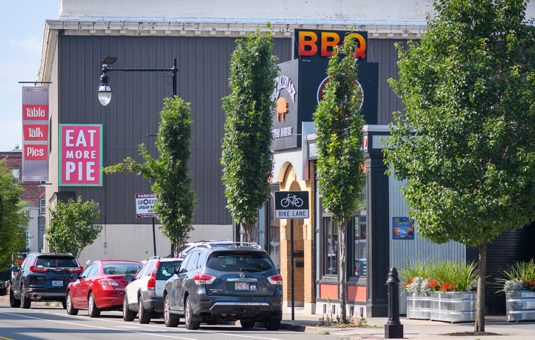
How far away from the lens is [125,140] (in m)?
54.8

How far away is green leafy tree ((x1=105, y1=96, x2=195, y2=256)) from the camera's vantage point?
3341 cm

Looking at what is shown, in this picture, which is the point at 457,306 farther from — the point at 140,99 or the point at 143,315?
the point at 140,99

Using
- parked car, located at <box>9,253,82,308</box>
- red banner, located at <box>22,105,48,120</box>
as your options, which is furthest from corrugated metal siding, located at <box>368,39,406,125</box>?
parked car, located at <box>9,253,82,308</box>

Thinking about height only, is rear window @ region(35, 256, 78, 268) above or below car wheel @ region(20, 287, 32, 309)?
above

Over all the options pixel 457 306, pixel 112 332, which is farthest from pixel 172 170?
pixel 457 306

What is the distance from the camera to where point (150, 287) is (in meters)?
25.0

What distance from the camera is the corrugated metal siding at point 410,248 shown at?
25594 mm

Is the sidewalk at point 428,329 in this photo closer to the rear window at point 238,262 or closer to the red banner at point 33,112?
the rear window at point 238,262

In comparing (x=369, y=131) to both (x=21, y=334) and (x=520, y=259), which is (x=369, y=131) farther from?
(x=21, y=334)

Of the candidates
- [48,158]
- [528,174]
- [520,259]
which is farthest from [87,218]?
[528,174]

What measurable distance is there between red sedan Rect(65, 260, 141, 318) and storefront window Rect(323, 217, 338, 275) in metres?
5.28

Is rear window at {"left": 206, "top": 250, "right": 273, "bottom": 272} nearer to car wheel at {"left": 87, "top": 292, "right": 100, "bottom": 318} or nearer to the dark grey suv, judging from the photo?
the dark grey suv

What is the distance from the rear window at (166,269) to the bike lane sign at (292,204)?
3181mm

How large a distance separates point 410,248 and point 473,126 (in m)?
7.41
